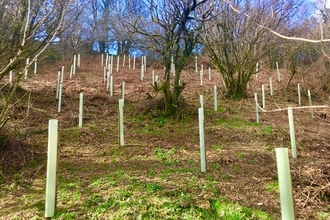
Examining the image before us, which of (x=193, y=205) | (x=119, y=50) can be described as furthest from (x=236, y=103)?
(x=119, y=50)

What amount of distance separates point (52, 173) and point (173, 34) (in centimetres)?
570

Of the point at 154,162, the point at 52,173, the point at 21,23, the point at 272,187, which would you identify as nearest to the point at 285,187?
the point at 272,187

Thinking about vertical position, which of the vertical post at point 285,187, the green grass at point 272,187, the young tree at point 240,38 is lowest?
the green grass at point 272,187

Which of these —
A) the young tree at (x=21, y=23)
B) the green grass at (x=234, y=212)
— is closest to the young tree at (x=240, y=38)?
the young tree at (x=21, y=23)

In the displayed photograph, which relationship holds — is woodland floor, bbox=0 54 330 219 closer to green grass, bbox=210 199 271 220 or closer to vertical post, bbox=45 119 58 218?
green grass, bbox=210 199 271 220

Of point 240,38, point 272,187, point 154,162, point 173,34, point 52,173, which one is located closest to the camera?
point 52,173

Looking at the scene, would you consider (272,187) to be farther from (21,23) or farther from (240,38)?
(240,38)

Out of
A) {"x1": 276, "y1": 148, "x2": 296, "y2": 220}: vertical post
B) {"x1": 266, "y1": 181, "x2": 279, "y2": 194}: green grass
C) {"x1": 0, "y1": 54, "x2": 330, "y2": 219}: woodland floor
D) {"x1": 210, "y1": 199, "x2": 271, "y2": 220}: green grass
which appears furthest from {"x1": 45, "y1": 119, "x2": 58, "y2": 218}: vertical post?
{"x1": 266, "y1": 181, "x2": 279, "y2": 194}: green grass

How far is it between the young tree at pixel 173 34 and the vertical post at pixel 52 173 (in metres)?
5.03

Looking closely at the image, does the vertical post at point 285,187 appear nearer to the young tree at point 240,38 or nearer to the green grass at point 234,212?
the green grass at point 234,212

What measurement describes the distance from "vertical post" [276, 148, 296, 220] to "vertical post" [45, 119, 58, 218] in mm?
2430

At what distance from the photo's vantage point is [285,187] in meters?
2.44

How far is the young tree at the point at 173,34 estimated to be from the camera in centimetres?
733

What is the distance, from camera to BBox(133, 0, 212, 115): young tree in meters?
7.33
